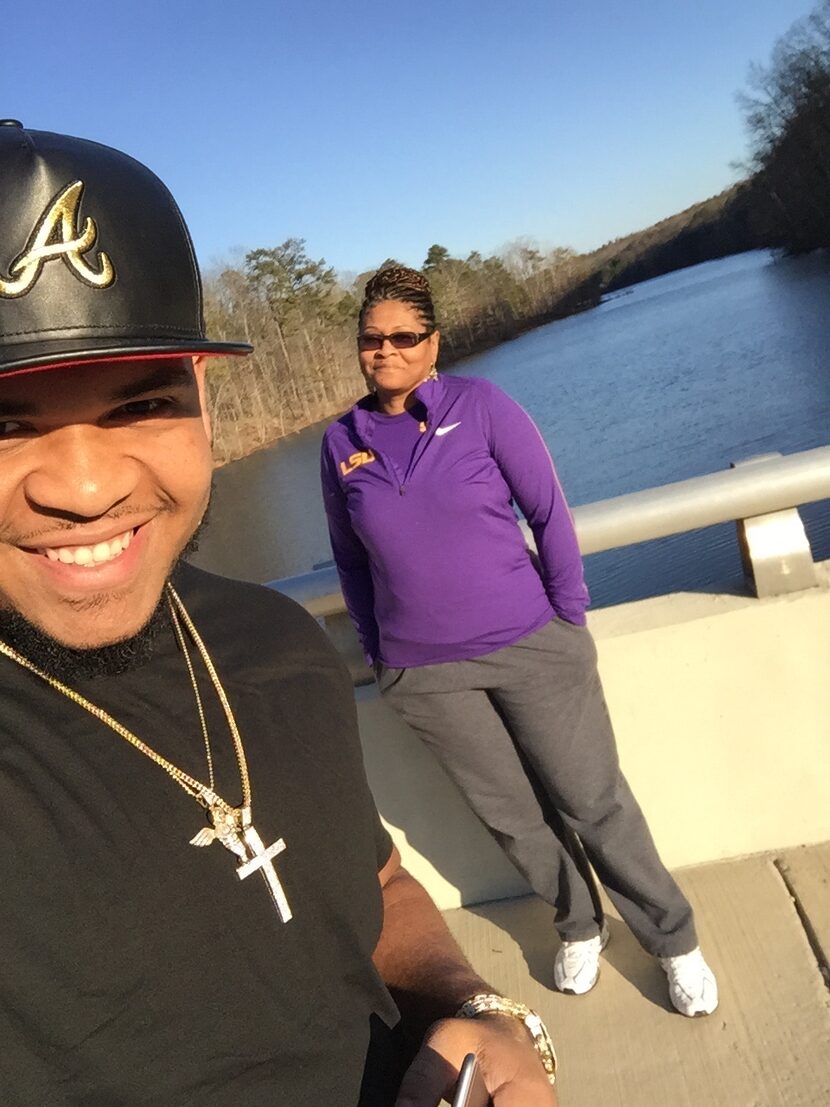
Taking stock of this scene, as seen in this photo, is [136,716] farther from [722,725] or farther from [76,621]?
[722,725]

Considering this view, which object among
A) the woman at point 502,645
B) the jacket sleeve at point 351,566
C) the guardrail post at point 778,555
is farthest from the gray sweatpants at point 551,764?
the guardrail post at point 778,555

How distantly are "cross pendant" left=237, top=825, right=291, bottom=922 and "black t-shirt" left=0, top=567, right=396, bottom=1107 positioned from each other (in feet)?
0.05

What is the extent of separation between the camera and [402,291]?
252cm

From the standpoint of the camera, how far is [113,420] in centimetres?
100

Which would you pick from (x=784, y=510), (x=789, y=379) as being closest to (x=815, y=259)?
(x=789, y=379)

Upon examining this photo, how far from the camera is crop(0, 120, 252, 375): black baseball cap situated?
854mm

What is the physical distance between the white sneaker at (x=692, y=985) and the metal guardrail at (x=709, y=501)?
1120mm

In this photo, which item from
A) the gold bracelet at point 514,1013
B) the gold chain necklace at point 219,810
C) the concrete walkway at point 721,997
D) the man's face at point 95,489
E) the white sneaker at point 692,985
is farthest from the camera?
the white sneaker at point 692,985

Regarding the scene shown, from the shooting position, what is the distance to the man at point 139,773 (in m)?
0.89

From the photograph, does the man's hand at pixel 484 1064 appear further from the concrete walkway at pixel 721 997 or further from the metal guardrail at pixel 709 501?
the metal guardrail at pixel 709 501

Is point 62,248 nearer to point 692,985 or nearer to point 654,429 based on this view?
point 692,985

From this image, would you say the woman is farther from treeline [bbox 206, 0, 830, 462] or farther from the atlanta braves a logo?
treeline [bbox 206, 0, 830, 462]

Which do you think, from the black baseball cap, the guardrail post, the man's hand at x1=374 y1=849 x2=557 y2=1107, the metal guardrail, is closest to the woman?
the metal guardrail

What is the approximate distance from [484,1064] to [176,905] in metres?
0.52
